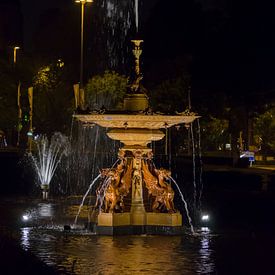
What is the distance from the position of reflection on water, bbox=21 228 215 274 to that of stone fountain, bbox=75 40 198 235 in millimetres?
667

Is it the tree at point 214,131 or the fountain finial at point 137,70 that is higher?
the tree at point 214,131

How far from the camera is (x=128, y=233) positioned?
54.4 ft

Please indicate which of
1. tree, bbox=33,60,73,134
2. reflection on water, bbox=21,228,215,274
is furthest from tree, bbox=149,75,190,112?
reflection on water, bbox=21,228,215,274

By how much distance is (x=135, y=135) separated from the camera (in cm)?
1731

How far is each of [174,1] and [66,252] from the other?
69538 millimetres

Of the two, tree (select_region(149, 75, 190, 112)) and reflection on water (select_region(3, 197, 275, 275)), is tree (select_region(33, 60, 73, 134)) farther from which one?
reflection on water (select_region(3, 197, 275, 275))

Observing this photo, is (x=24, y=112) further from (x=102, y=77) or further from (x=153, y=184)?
(x=153, y=184)

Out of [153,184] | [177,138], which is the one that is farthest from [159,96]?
[153,184]

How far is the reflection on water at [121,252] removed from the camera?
12133 mm

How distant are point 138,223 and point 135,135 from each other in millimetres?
1712

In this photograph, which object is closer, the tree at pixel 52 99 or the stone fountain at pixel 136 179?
the stone fountain at pixel 136 179

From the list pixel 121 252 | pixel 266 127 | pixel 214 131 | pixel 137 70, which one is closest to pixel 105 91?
pixel 214 131

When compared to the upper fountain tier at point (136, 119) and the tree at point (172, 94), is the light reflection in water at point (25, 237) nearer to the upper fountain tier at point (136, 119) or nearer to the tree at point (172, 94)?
the upper fountain tier at point (136, 119)

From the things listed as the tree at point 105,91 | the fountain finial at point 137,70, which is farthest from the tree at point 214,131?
the fountain finial at point 137,70
